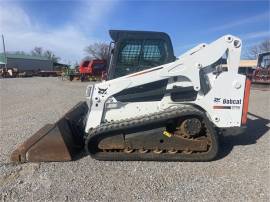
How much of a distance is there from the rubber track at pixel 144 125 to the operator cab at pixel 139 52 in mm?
1037

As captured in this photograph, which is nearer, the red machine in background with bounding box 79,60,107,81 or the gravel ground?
the gravel ground

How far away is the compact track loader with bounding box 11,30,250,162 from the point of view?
196 inches

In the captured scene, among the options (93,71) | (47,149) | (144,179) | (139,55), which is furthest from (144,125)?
(93,71)

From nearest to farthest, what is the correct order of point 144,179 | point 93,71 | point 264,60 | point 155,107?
point 144,179
point 155,107
point 264,60
point 93,71

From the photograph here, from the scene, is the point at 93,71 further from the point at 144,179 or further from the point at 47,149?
the point at 144,179

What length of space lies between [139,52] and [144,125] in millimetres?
1438

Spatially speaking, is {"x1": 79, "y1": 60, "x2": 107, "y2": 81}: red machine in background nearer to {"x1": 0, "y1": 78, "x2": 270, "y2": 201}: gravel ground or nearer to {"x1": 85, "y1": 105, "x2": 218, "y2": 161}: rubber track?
{"x1": 0, "y1": 78, "x2": 270, "y2": 201}: gravel ground

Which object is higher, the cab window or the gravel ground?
the cab window

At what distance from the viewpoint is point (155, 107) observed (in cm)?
542

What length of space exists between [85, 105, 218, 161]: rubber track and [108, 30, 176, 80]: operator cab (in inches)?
40.8

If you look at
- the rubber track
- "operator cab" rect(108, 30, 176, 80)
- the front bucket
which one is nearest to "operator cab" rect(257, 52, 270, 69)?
"operator cab" rect(108, 30, 176, 80)

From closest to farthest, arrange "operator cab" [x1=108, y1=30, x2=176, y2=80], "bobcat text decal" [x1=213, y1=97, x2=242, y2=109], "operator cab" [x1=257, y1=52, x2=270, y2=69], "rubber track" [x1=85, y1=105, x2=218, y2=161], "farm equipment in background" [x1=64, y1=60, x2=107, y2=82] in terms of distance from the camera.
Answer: "rubber track" [x1=85, y1=105, x2=218, y2=161]
"bobcat text decal" [x1=213, y1=97, x2=242, y2=109]
"operator cab" [x1=108, y1=30, x2=176, y2=80]
"operator cab" [x1=257, y1=52, x2=270, y2=69]
"farm equipment in background" [x1=64, y1=60, x2=107, y2=82]

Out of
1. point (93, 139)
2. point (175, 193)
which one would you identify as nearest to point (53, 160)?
point (93, 139)

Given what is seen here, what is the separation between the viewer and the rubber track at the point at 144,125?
491 cm
